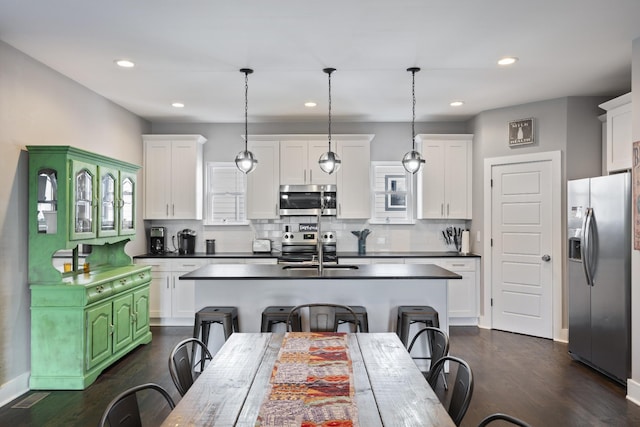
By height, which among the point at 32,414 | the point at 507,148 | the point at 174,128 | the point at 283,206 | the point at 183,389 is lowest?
the point at 32,414

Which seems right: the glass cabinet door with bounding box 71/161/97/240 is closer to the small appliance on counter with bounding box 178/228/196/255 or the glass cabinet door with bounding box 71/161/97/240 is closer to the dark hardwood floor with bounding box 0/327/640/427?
the dark hardwood floor with bounding box 0/327/640/427

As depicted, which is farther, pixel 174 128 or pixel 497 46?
pixel 174 128

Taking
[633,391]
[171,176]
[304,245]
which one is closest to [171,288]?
[171,176]

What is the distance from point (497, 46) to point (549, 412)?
2854 millimetres

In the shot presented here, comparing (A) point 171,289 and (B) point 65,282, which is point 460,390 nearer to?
(B) point 65,282

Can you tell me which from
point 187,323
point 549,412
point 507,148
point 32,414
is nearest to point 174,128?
point 187,323

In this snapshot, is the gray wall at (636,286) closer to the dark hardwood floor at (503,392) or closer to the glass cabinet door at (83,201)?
the dark hardwood floor at (503,392)

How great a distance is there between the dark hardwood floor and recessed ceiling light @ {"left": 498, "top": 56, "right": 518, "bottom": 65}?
2.82 metres

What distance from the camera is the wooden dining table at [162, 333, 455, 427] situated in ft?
4.94

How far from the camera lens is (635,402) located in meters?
3.36

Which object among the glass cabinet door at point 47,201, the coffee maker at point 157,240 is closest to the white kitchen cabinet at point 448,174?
the coffee maker at point 157,240

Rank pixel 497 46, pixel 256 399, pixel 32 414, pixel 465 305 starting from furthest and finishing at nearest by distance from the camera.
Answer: pixel 465 305, pixel 497 46, pixel 32 414, pixel 256 399

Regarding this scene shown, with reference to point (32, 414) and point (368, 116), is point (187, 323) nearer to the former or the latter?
point (32, 414)

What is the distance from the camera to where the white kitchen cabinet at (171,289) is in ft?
18.6
